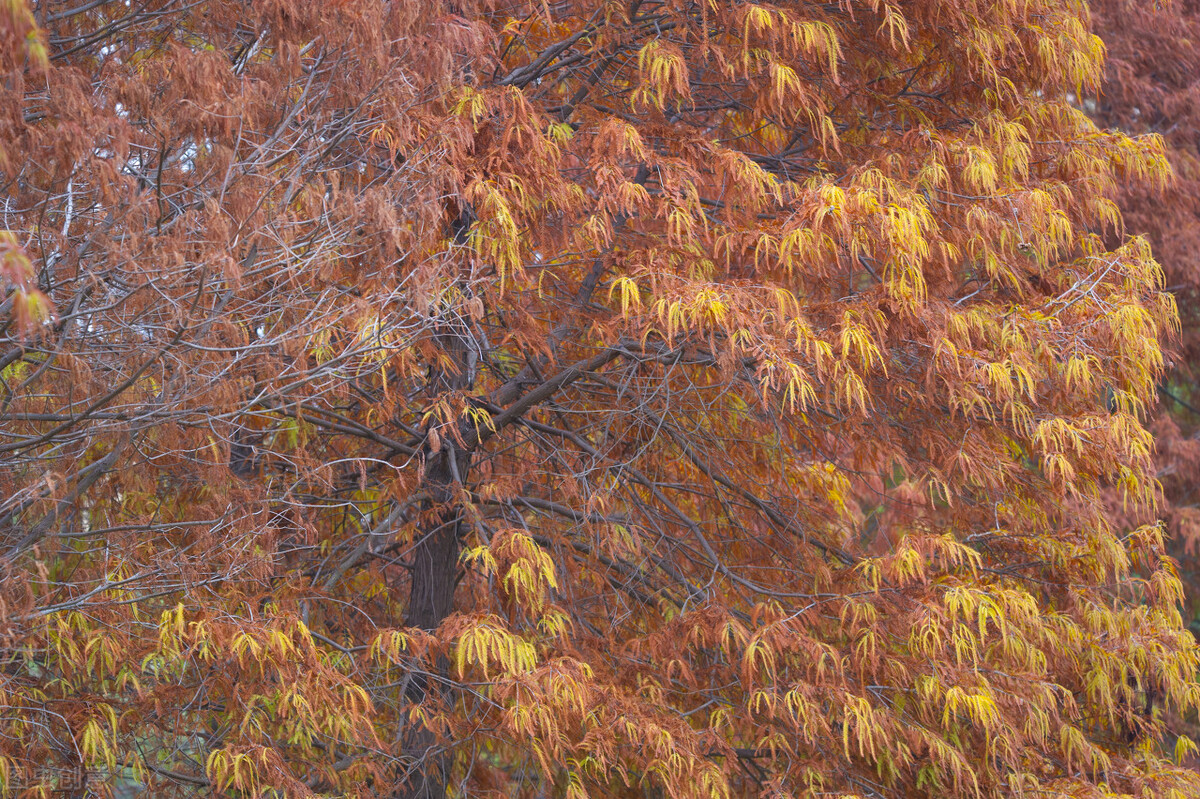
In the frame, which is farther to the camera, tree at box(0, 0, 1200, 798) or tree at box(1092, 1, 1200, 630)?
tree at box(1092, 1, 1200, 630)

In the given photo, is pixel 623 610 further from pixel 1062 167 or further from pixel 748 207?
pixel 1062 167

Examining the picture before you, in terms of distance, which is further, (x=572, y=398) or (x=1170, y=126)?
(x=1170, y=126)

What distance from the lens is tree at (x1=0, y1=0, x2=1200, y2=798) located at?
11.1ft

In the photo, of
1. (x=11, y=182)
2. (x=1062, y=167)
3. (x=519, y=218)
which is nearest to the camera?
(x=11, y=182)

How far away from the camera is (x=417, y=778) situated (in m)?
4.57

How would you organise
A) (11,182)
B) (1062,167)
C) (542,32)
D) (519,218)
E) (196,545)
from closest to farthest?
(11,182), (196,545), (519,218), (1062,167), (542,32)

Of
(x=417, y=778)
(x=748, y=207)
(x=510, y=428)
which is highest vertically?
(x=748, y=207)

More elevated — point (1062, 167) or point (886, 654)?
point (1062, 167)

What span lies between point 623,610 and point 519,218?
77.7 inches

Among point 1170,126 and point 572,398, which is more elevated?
point 572,398

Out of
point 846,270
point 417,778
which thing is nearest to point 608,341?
point 846,270

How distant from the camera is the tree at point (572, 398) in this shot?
3.38 m

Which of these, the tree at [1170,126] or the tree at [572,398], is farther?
the tree at [1170,126]

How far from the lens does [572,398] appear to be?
17.2 ft
